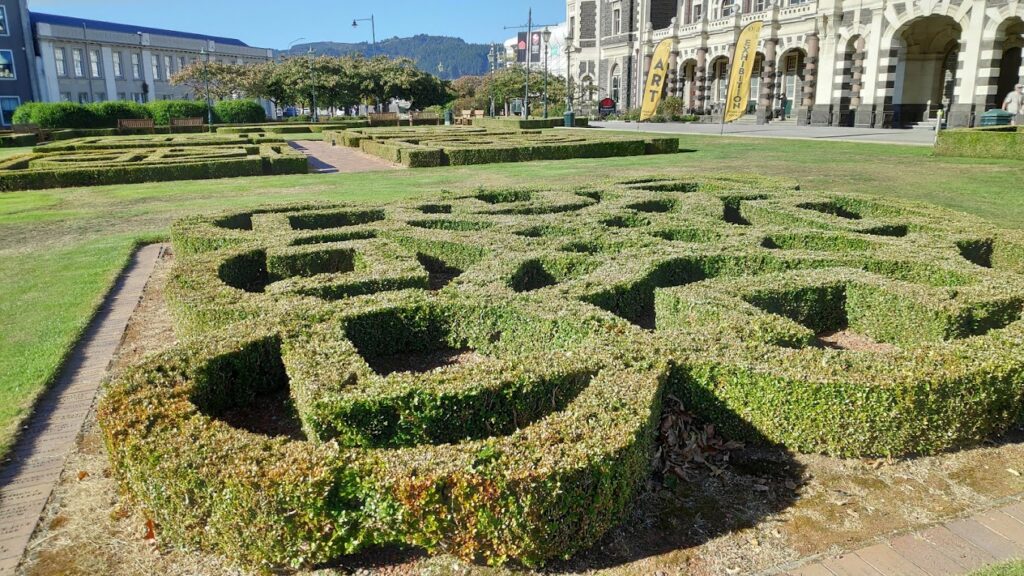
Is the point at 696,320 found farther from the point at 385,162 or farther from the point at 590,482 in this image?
the point at 385,162

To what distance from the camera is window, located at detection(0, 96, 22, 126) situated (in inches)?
2203

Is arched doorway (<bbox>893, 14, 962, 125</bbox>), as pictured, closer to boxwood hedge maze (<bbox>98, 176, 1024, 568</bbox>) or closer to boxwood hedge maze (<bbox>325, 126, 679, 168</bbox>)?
boxwood hedge maze (<bbox>325, 126, 679, 168</bbox>)

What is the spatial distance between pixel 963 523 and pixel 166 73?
85.2m

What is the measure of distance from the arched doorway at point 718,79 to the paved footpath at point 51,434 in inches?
1977

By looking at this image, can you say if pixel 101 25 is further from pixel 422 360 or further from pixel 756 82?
pixel 422 360

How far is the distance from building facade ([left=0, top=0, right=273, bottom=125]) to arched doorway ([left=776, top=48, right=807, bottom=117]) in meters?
53.2

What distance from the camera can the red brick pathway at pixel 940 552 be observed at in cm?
346

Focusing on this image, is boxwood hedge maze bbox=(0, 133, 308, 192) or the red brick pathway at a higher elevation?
boxwood hedge maze bbox=(0, 133, 308, 192)

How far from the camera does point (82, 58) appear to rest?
214ft

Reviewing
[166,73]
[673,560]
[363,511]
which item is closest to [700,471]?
[673,560]

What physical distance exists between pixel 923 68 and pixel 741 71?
1312 cm

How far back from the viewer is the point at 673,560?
358 cm

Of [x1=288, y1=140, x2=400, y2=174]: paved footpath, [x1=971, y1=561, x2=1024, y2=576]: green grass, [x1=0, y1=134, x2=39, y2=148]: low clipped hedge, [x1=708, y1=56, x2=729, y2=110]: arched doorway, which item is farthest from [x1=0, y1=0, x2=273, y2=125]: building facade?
[x1=971, y1=561, x2=1024, y2=576]: green grass

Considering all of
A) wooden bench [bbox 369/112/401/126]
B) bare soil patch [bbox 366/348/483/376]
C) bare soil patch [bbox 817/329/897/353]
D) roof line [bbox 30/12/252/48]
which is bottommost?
bare soil patch [bbox 366/348/483/376]
